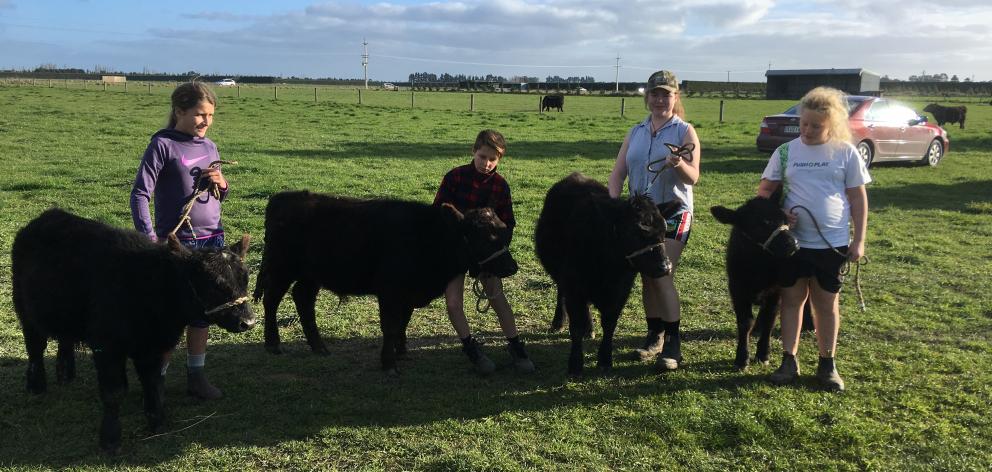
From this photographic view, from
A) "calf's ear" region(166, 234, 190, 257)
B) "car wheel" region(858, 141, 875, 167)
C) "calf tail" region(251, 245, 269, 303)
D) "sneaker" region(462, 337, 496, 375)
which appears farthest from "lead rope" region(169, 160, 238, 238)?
"car wheel" region(858, 141, 875, 167)

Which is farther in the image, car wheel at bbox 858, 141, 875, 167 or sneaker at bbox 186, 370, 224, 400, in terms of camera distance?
car wheel at bbox 858, 141, 875, 167

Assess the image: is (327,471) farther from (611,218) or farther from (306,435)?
(611,218)

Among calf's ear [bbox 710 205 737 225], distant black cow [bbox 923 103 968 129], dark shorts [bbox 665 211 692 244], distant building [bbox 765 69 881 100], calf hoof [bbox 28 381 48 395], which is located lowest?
calf hoof [bbox 28 381 48 395]

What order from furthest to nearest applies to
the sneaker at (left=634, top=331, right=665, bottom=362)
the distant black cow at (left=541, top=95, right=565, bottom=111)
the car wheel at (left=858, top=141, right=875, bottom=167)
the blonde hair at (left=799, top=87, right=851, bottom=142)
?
the distant black cow at (left=541, top=95, right=565, bottom=111) → the car wheel at (left=858, top=141, right=875, bottom=167) → the sneaker at (left=634, top=331, right=665, bottom=362) → the blonde hair at (left=799, top=87, right=851, bottom=142)

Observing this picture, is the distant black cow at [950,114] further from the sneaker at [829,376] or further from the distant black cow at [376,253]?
the distant black cow at [376,253]

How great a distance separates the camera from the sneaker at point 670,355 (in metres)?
5.22

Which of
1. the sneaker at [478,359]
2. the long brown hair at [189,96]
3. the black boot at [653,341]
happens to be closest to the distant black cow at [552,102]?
the black boot at [653,341]

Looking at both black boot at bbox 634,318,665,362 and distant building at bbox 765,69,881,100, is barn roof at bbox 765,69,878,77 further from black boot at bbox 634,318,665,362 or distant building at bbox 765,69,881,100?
black boot at bbox 634,318,665,362

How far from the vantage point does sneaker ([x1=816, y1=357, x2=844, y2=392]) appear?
483 centimetres

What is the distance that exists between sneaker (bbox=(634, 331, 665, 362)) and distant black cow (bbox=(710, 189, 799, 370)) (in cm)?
65

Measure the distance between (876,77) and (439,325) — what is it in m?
71.5

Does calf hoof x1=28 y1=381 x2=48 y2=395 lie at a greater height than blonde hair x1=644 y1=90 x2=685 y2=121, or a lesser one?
Result: lesser

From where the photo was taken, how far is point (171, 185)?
4391mm

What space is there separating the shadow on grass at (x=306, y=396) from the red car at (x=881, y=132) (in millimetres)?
13028
